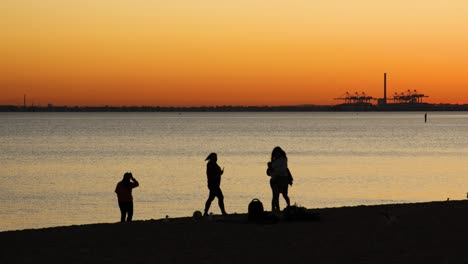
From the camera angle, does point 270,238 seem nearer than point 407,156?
Yes

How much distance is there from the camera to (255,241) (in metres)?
17.4

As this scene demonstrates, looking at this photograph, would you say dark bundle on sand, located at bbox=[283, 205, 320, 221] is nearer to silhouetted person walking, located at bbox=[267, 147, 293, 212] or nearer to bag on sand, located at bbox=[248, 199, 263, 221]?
bag on sand, located at bbox=[248, 199, 263, 221]

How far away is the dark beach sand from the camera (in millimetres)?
15375

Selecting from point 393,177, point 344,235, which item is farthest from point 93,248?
point 393,177

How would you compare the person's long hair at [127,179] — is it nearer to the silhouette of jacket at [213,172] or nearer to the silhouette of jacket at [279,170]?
the silhouette of jacket at [213,172]

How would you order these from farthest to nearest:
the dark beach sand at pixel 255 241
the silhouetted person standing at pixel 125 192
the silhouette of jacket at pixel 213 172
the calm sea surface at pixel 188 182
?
the calm sea surface at pixel 188 182 → the silhouetted person standing at pixel 125 192 → the silhouette of jacket at pixel 213 172 → the dark beach sand at pixel 255 241

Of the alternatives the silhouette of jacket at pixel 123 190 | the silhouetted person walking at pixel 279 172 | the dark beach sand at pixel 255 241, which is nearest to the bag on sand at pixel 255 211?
the dark beach sand at pixel 255 241

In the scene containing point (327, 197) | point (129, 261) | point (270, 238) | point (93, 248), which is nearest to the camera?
point (129, 261)

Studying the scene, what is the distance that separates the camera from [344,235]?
18.0 meters

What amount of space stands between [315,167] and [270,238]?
174ft

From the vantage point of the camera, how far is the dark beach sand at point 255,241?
605 inches

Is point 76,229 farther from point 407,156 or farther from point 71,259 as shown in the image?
point 407,156

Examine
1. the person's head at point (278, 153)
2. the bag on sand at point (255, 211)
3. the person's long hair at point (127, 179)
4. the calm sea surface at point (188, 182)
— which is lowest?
the calm sea surface at point (188, 182)

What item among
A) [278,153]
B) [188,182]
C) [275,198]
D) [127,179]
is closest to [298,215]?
[278,153]
